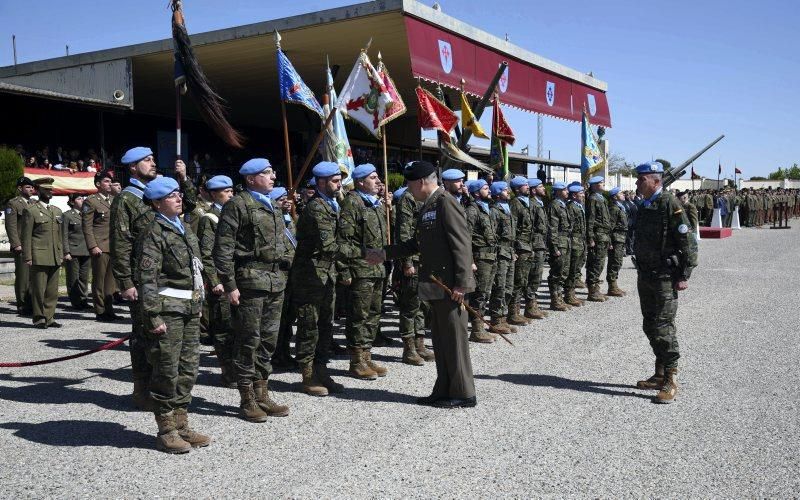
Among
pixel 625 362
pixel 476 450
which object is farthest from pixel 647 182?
Answer: pixel 476 450

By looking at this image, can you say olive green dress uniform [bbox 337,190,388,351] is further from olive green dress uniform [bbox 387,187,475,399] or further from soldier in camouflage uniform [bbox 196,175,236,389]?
soldier in camouflage uniform [bbox 196,175,236,389]

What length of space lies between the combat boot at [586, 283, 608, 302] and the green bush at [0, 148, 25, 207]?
1252 centimetres

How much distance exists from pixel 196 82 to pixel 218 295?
11.2 feet

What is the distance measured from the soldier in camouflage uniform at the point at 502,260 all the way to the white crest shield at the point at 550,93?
42.4 ft

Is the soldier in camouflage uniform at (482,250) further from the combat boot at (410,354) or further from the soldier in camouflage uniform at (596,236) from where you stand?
the soldier in camouflage uniform at (596,236)

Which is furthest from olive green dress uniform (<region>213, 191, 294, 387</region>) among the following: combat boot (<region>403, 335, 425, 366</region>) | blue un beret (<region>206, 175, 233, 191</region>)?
combat boot (<region>403, 335, 425, 366</region>)

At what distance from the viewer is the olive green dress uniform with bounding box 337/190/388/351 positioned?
6.64m

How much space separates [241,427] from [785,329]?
7092mm

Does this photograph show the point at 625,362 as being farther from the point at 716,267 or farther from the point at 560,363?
the point at 716,267

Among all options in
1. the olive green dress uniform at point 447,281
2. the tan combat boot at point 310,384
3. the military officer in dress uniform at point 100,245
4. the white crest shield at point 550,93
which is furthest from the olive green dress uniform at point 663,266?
the white crest shield at point 550,93

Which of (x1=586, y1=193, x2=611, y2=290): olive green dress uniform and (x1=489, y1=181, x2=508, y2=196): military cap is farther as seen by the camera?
(x1=586, y1=193, x2=611, y2=290): olive green dress uniform

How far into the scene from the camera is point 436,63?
15312 millimetres

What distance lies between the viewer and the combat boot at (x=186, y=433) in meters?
4.66

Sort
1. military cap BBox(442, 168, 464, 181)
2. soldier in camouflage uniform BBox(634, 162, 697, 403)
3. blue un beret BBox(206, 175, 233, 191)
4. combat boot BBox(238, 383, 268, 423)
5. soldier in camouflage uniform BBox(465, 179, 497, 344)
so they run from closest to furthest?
combat boot BBox(238, 383, 268, 423) < soldier in camouflage uniform BBox(634, 162, 697, 403) < blue un beret BBox(206, 175, 233, 191) < military cap BBox(442, 168, 464, 181) < soldier in camouflage uniform BBox(465, 179, 497, 344)
